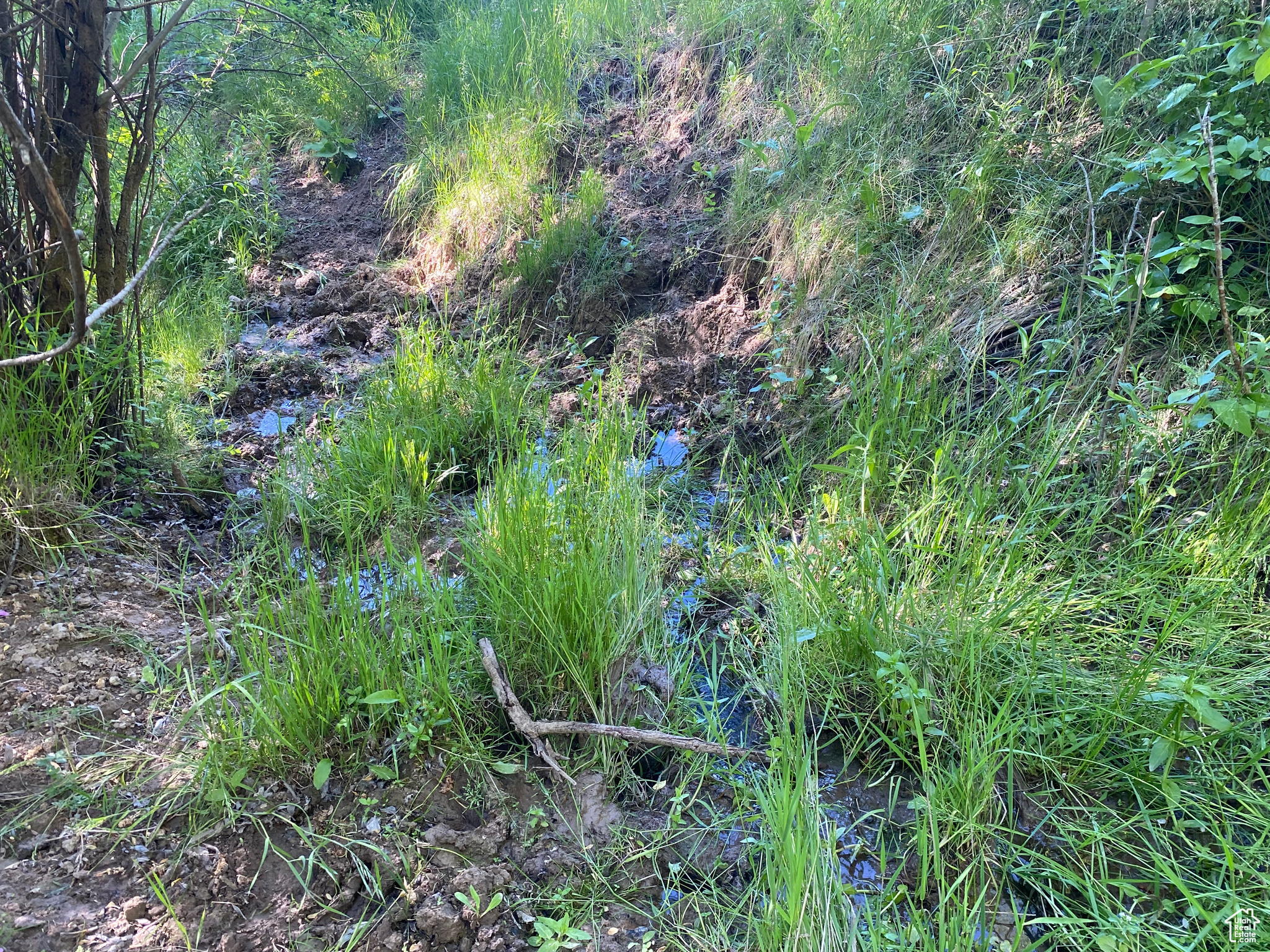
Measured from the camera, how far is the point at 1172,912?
1.55 meters

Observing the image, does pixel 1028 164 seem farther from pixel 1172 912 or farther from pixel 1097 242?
pixel 1172 912

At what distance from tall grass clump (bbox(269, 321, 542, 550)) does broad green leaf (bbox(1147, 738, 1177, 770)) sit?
6.11ft

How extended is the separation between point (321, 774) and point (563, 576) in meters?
0.72

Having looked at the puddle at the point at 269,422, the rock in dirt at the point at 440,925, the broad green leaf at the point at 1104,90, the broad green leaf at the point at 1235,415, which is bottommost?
the rock in dirt at the point at 440,925

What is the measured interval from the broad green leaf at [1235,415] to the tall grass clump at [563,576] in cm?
156

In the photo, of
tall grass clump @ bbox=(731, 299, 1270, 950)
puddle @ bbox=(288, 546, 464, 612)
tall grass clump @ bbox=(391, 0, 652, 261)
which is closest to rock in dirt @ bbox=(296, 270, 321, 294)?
tall grass clump @ bbox=(391, 0, 652, 261)

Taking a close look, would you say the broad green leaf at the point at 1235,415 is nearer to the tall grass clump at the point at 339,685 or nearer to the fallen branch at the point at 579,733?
the fallen branch at the point at 579,733

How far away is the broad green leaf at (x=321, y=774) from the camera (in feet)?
5.68

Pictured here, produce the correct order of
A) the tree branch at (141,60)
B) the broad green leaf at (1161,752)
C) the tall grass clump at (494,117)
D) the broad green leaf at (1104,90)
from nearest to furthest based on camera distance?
1. the broad green leaf at (1161,752)
2. the tree branch at (141,60)
3. the broad green leaf at (1104,90)
4. the tall grass clump at (494,117)

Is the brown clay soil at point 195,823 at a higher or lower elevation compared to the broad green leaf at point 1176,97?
lower

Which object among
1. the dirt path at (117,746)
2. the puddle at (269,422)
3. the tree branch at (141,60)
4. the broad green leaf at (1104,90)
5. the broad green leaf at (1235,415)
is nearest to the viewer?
the dirt path at (117,746)

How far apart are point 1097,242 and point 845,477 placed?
1.19 meters

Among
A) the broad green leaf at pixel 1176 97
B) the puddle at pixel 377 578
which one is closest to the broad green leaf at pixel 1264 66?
the broad green leaf at pixel 1176 97

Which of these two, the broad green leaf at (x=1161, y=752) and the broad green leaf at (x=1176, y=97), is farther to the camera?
the broad green leaf at (x=1176, y=97)
